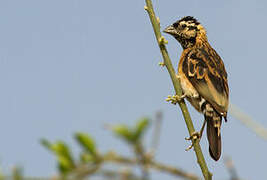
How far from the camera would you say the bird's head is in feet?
23.9

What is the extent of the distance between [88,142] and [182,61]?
4100 mm

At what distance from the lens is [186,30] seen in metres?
7.48

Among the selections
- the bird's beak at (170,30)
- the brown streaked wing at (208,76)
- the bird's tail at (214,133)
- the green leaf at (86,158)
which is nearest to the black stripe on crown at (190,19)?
the bird's beak at (170,30)

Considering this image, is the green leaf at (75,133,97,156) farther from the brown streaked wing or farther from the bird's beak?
the bird's beak

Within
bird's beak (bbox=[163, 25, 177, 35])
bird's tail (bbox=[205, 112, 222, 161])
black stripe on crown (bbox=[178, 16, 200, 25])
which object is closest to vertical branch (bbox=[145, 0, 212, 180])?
bird's tail (bbox=[205, 112, 222, 161])

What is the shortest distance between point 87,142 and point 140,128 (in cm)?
38

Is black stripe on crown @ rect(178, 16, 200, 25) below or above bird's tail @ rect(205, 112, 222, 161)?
above

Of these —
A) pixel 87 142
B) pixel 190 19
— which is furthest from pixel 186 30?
pixel 87 142

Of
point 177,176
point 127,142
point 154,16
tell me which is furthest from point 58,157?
point 154,16

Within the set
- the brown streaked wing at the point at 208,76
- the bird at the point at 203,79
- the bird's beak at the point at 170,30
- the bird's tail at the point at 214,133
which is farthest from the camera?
the bird's beak at the point at 170,30

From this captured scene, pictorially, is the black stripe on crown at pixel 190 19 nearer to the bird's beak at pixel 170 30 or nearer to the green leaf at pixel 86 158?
the bird's beak at pixel 170 30

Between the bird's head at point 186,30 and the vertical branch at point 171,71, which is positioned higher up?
the bird's head at point 186,30

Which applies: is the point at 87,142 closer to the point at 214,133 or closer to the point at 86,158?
the point at 86,158

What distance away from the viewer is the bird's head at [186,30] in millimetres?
7277
